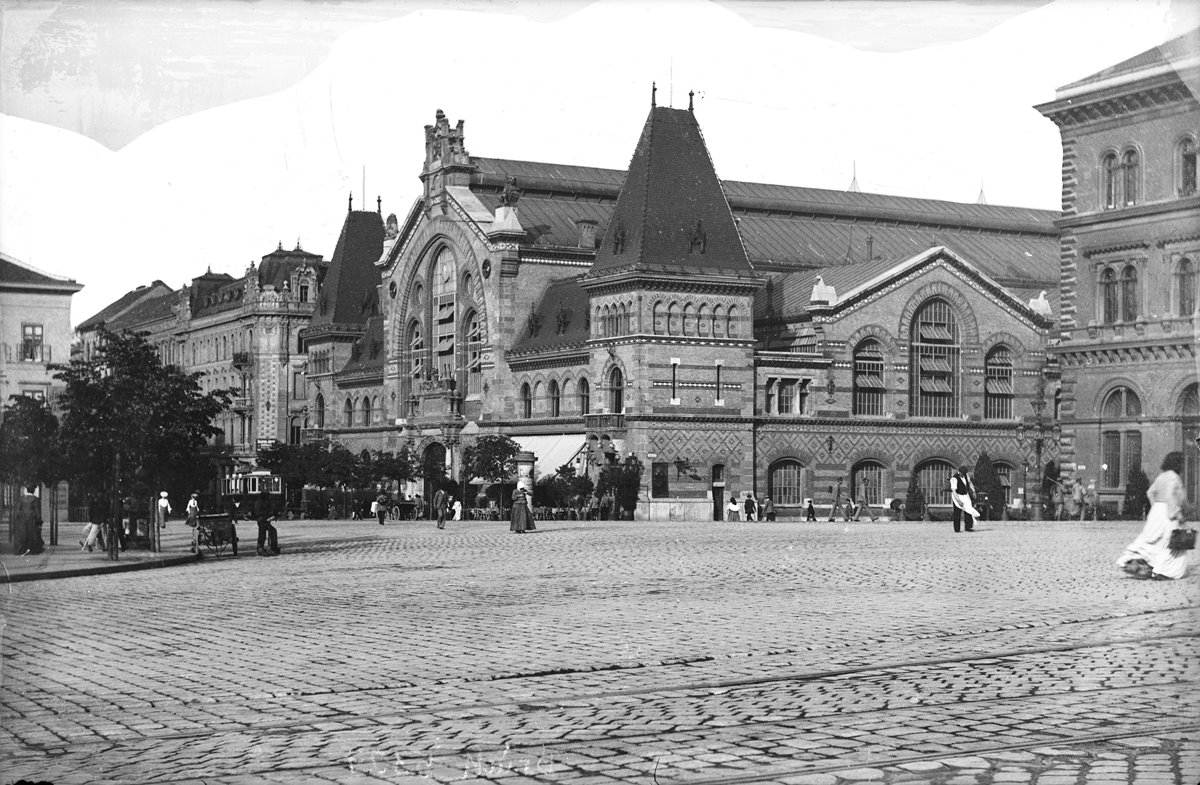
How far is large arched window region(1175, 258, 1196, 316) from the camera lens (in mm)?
44719

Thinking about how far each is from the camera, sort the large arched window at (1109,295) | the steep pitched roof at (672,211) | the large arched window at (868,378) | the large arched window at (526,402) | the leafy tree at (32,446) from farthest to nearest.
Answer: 1. the large arched window at (526,402)
2. the large arched window at (868,378)
3. the steep pitched roof at (672,211)
4. the large arched window at (1109,295)
5. the leafy tree at (32,446)

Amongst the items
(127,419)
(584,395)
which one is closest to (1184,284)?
(127,419)

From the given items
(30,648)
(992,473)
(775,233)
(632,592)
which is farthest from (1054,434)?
(30,648)

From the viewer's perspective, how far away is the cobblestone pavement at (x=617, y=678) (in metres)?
11.2

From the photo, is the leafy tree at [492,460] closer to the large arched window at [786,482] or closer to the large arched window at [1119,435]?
the large arched window at [786,482]

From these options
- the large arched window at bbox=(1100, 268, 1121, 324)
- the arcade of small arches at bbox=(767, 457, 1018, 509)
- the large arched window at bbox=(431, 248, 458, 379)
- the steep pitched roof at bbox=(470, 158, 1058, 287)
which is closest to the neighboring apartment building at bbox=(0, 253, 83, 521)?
the large arched window at bbox=(1100, 268, 1121, 324)

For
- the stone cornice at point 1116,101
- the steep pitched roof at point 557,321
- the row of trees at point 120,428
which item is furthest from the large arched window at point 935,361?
the row of trees at point 120,428

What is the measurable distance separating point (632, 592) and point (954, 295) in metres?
62.1

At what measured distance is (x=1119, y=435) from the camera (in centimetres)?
5462

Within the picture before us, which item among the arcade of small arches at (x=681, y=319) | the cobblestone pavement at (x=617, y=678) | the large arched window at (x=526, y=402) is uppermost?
the arcade of small arches at (x=681, y=319)

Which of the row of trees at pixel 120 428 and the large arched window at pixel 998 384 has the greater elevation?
the large arched window at pixel 998 384

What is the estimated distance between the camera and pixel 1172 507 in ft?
72.3

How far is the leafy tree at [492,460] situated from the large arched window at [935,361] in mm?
19060

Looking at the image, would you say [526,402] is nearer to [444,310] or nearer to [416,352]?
[444,310]
